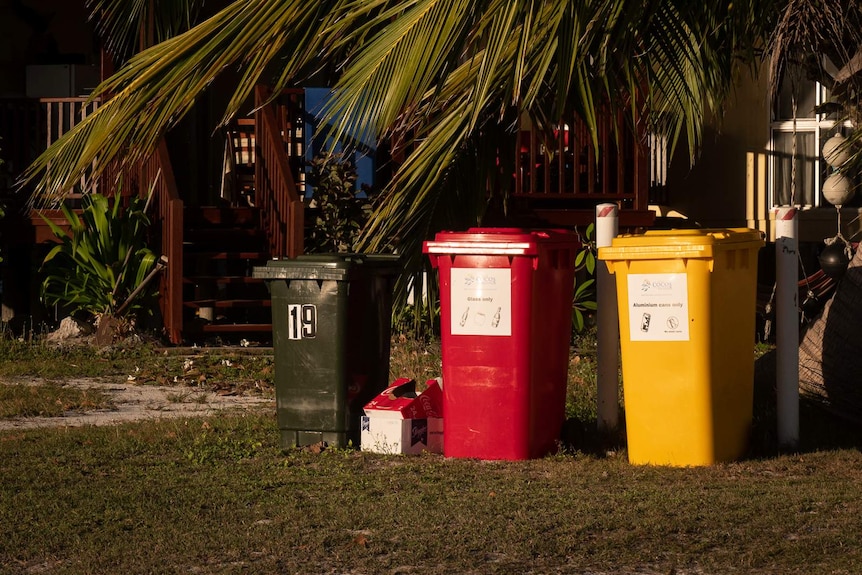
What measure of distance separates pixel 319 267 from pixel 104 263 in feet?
19.0

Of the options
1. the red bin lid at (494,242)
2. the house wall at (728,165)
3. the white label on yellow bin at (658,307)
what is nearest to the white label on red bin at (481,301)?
the red bin lid at (494,242)

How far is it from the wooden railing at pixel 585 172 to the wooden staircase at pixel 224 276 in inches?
107

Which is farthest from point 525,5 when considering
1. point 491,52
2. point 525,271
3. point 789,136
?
point 789,136

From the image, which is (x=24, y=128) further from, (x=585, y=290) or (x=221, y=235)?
(x=585, y=290)

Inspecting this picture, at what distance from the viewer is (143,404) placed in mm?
9516

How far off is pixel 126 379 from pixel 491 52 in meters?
5.83

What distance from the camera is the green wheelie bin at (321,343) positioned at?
7.41 metres

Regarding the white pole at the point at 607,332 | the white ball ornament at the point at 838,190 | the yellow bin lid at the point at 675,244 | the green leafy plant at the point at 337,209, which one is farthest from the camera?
the white ball ornament at the point at 838,190

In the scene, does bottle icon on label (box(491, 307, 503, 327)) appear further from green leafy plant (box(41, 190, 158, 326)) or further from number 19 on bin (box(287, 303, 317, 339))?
green leafy plant (box(41, 190, 158, 326))

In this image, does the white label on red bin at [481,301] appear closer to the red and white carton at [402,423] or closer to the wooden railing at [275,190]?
the red and white carton at [402,423]

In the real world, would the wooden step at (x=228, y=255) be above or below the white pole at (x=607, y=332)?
above

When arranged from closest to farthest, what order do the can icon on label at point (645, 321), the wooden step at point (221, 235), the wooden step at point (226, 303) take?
1. the can icon on label at point (645, 321)
2. the wooden step at point (226, 303)
3. the wooden step at point (221, 235)

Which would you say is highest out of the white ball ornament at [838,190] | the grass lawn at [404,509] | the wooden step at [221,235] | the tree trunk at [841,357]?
the white ball ornament at [838,190]

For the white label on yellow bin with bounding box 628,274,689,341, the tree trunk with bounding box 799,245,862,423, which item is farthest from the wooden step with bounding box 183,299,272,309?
the white label on yellow bin with bounding box 628,274,689,341
